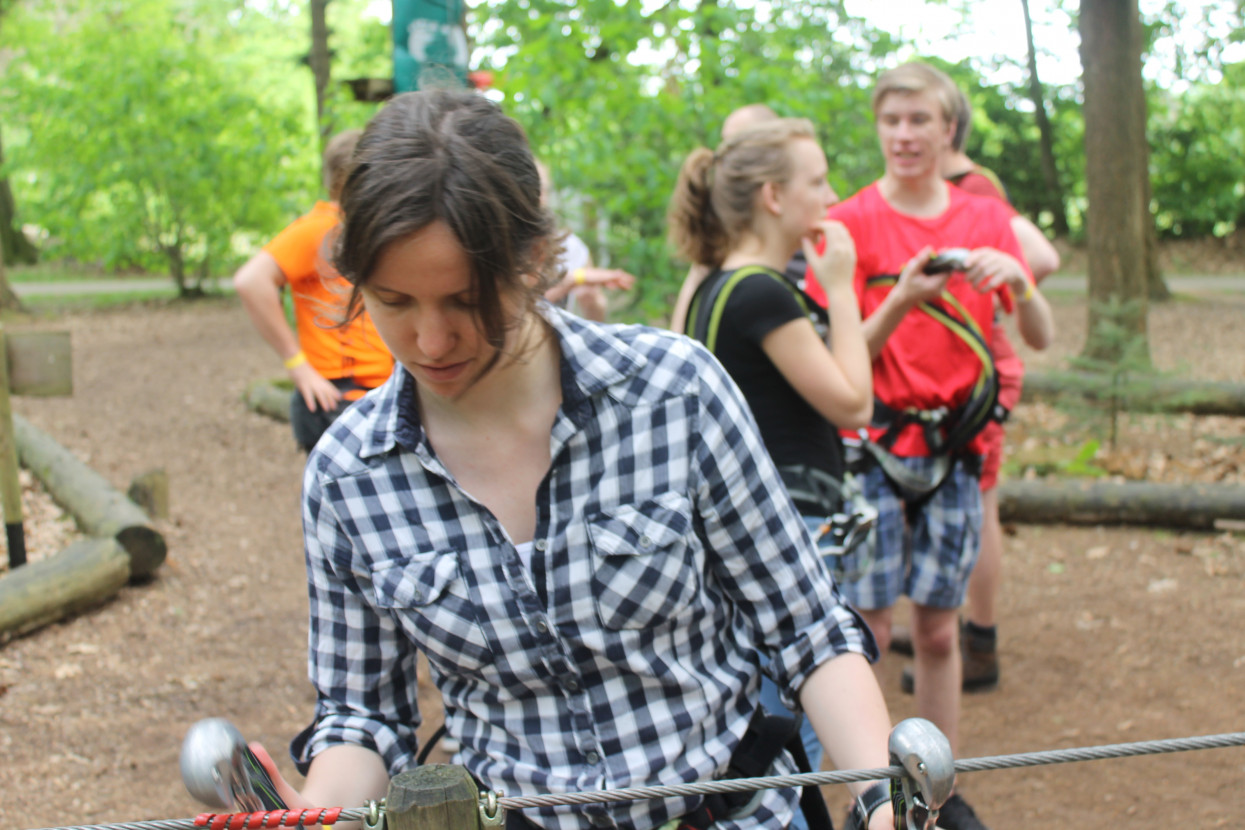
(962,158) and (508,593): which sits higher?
(962,158)

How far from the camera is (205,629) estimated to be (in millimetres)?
4707

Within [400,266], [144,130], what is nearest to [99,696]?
[400,266]

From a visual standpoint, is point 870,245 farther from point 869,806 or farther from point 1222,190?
point 1222,190

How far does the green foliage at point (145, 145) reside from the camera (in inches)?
540

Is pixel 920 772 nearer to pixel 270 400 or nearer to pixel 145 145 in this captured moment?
pixel 270 400

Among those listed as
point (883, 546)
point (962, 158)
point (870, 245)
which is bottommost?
point (883, 546)

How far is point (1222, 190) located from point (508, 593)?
21.7m

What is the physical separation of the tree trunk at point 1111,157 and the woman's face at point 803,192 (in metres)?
6.17

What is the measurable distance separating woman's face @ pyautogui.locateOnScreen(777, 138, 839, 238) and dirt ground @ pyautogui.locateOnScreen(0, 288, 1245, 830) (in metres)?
1.78

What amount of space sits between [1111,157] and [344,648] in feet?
27.2

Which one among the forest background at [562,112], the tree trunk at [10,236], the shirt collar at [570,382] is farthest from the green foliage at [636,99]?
the tree trunk at [10,236]

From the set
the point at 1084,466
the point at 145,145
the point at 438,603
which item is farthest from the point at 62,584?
the point at 145,145

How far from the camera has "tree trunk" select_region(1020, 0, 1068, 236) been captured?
19.3 m

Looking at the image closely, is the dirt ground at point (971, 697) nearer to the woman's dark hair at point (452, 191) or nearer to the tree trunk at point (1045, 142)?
the woman's dark hair at point (452, 191)
